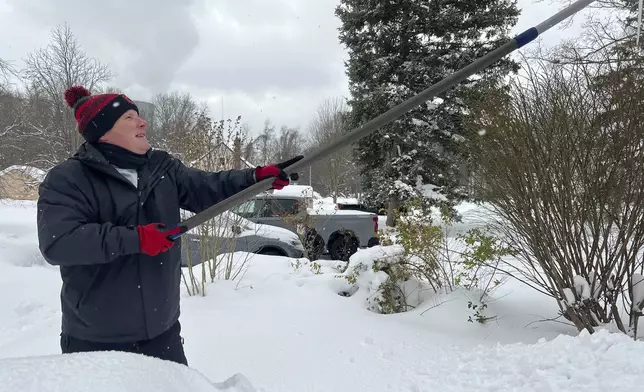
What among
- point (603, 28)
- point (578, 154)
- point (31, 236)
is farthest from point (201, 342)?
point (603, 28)

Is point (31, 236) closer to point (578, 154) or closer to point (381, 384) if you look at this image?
point (381, 384)

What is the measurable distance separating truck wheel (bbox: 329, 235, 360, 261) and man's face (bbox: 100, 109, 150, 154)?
26.6ft

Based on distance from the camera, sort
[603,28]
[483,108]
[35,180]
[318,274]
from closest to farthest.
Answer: [483,108]
[318,274]
[603,28]
[35,180]

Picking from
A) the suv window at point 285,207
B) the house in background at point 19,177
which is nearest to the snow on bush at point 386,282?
the suv window at point 285,207

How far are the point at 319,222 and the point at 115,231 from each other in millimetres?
8007

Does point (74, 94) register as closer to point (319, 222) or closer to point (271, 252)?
point (271, 252)

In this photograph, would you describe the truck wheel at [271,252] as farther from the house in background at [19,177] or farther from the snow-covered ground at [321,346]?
the house in background at [19,177]

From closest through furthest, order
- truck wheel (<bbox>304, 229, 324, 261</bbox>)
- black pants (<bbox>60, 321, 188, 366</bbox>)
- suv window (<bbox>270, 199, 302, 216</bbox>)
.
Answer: black pants (<bbox>60, 321, 188, 366</bbox>) < truck wheel (<bbox>304, 229, 324, 261</bbox>) < suv window (<bbox>270, 199, 302, 216</bbox>)

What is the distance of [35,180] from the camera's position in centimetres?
1625

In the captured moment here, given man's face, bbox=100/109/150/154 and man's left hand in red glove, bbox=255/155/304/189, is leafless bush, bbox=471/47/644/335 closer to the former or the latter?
man's left hand in red glove, bbox=255/155/304/189

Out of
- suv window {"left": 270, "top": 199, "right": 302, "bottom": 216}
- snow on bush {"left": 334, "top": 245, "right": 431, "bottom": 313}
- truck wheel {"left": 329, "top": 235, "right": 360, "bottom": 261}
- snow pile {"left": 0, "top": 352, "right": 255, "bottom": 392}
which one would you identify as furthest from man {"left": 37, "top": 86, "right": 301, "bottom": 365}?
truck wheel {"left": 329, "top": 235, "right": 360, "bottom": 261}

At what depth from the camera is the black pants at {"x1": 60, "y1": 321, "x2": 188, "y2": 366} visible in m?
1.62

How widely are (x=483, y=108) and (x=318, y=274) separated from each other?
120 inches

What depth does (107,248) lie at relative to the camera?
4.69 ft
